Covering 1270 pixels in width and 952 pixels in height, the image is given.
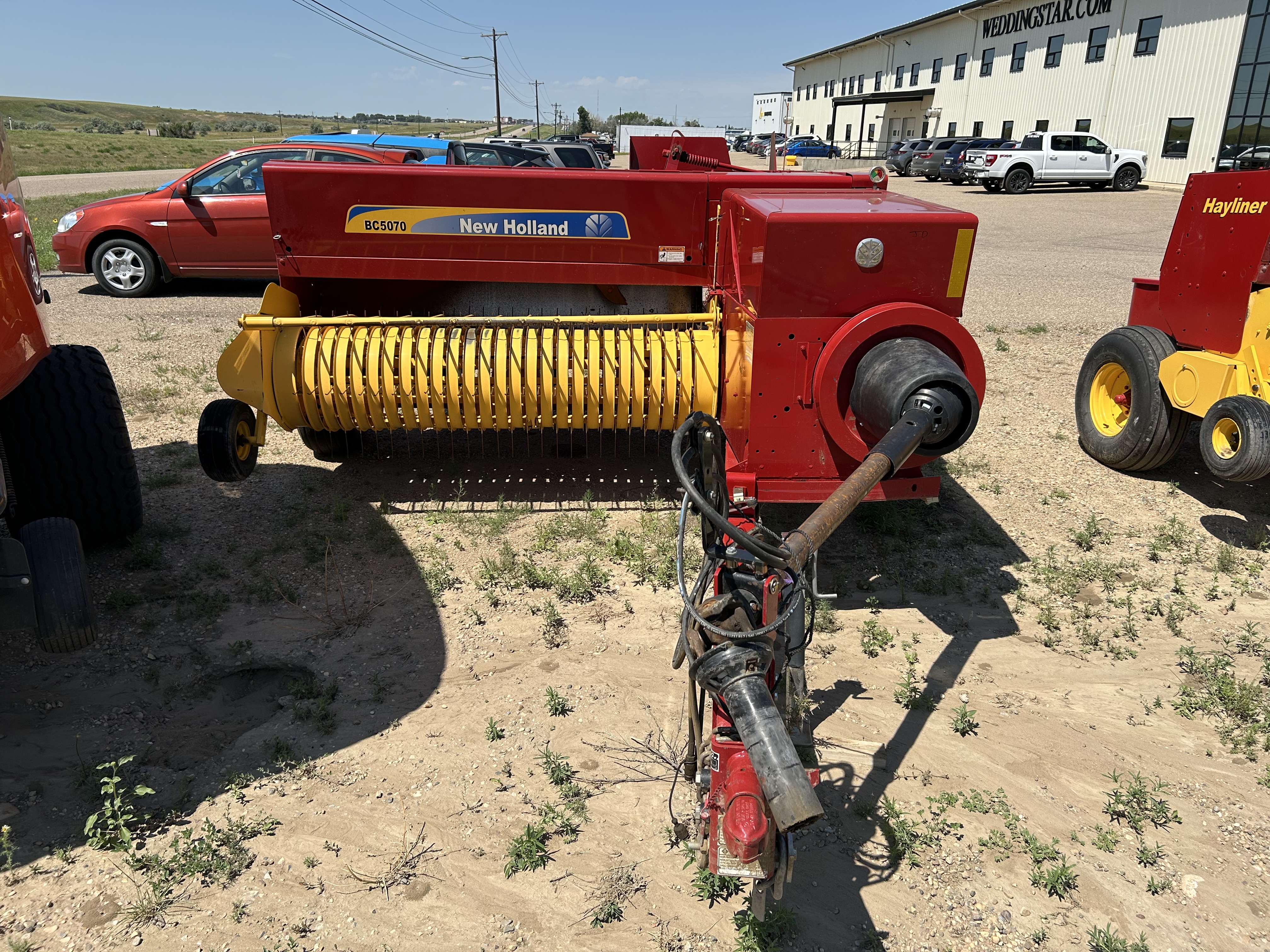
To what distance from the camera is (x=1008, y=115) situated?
34.2 meters

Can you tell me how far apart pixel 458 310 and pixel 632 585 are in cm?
226

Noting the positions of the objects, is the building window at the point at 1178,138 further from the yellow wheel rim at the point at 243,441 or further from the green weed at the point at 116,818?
the green weed at the point at 116,818

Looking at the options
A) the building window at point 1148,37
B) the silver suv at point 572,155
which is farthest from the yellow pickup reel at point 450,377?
the building window at point 1148,37

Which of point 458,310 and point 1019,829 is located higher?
point 458,310

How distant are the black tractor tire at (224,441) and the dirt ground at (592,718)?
34 centimetres

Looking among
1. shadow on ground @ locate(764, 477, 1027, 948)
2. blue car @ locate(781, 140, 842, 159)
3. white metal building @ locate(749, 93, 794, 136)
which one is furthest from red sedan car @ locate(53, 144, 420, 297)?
white metal building @ locate(749, 93, 794, 136)

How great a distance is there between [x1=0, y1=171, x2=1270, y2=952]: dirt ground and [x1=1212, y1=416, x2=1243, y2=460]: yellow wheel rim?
528 millimetres

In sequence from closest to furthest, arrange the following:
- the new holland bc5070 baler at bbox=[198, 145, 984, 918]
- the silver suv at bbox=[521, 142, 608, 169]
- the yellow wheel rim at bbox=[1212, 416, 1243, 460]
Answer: the new holland bc5070 baler at bbox=[198, 145, 984, 918]
the yellow wheel rim at bbox=[1212, 416, 1243, 460]
the silver suv at bbox=[521, 142, 608, 169]

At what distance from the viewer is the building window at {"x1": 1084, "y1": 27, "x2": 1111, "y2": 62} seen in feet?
92.1

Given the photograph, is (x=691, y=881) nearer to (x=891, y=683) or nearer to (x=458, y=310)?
(x=891, y=683)

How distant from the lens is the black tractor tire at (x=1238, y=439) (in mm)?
4109

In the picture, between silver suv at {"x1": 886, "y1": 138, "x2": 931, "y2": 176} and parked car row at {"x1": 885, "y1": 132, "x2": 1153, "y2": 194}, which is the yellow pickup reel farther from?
silver suv at {"x1": 886, "y1": 138, "x2": 931, "y2": 176}

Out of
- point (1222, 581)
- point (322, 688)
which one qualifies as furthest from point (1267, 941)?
point (322, 688)

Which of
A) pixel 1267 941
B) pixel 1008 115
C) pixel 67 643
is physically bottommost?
pixel 1267 941
